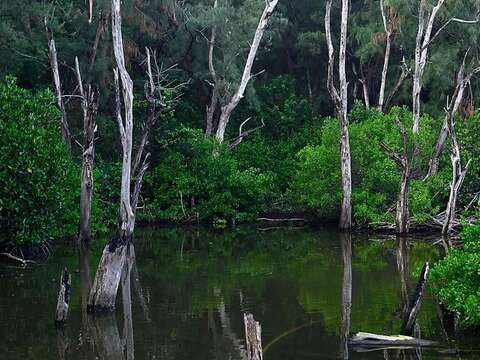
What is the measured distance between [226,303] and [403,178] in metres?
12.5

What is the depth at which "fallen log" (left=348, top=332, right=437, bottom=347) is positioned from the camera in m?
12.7

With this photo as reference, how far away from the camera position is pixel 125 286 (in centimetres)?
1884

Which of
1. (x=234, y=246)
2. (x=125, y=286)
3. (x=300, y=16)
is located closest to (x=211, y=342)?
(x=125, y=286)

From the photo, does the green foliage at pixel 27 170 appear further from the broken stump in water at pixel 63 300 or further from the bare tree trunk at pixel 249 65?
the bare tree trunk at pixel 249 65

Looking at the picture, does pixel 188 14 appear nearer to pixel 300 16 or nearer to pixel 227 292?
pixel 300 16

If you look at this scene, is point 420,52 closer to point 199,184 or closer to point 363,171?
point 363,171

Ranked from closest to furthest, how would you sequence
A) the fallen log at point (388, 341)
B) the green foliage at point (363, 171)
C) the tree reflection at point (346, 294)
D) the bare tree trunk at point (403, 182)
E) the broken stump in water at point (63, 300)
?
the fallen log at point (388, 341) < the tree reflection at point (346, 294) < the broken stump in water at point (63, 300) < the bare tree trunk at point (403, 182) < the green foliage at point (363, 171)

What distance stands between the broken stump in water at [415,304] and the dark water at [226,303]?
0.46 m

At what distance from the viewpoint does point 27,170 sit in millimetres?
20594

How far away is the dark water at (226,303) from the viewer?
13000mm

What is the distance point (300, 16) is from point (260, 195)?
1373 cm

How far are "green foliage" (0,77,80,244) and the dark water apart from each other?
1160 millimetres

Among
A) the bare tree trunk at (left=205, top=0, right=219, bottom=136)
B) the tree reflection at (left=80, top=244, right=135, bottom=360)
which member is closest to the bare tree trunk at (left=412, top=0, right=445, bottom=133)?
the bare tree trunk at (left=205, top=0, right=219, bottom=136)

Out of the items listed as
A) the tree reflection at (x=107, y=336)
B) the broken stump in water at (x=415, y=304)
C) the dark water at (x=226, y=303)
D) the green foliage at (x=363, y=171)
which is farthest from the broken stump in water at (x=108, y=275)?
the green foliage at (x=363, y=171)
